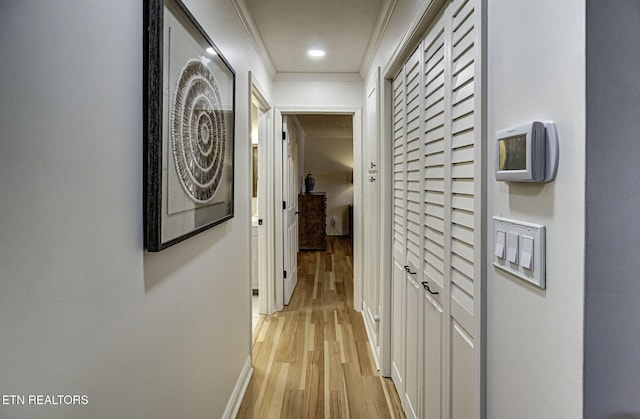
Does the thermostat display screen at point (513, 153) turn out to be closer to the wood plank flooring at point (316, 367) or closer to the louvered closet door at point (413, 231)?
the louvered closet door at point (413, 231)

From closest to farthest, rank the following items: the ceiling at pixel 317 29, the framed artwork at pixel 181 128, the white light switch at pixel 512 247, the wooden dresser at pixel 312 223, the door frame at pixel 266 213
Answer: the white light switch at pixel 512 247
the framed artwork at pixel 181 128
the ceiling at pixel 317 29
the door frame at pixel 266 213
the wooden dresser at pixel 312 223

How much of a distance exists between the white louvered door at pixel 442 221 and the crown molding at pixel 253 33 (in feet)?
3.32

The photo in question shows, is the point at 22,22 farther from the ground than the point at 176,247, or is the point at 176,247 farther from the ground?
the point at 22,22

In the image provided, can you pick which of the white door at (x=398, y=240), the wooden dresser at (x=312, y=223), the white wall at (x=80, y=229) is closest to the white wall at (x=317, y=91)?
the white door at (x=398, y=240)

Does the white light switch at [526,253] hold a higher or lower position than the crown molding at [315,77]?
lower

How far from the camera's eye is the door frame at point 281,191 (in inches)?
150

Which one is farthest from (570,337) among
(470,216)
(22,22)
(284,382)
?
(284,382)

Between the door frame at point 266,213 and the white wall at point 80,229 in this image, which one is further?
the door frame at point 266,213

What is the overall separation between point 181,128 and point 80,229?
0.57m

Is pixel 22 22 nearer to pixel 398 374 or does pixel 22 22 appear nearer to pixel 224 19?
pixel 224 19

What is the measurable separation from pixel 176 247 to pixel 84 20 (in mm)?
720

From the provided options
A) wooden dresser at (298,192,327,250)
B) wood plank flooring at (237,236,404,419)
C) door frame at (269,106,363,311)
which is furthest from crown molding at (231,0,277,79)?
A: wooden dresser at (298,192,327,250)

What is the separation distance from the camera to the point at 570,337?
0.71 m

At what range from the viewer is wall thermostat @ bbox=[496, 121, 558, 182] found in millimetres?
747
